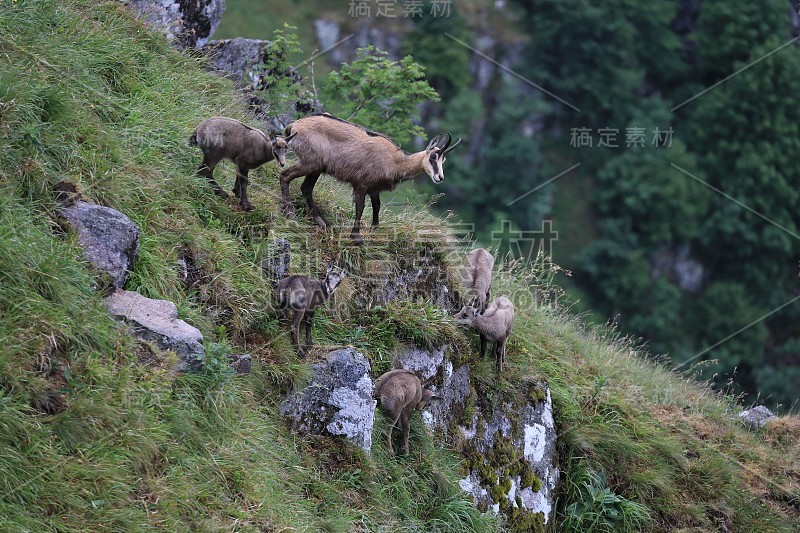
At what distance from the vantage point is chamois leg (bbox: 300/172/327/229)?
838cm

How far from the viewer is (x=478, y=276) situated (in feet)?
30.0

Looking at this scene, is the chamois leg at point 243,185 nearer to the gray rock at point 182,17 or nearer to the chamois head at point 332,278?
the chamois head at point 332,278

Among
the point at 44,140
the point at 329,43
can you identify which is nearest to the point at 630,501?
the point at 44,140

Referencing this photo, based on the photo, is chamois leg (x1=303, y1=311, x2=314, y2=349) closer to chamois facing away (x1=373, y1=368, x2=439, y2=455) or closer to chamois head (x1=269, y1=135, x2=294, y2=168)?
chamois facing away (x1=373, y1=368, x2=439, y2=455)

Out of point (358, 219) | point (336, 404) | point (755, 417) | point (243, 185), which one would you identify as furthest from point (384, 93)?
point (755, 417)

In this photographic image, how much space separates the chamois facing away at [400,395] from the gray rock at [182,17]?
543cm

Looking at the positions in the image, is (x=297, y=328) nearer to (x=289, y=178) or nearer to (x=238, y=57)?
(x=289, y=178)

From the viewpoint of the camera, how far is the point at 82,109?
774cm

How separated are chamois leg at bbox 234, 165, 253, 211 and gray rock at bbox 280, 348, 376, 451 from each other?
187 cm

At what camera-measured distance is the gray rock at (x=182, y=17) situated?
34.4 ft

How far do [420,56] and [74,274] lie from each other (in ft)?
131

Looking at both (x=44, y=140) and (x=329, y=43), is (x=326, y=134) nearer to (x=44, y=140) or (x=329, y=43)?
(x=44, y=140)

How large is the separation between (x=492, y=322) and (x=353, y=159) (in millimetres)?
2085
